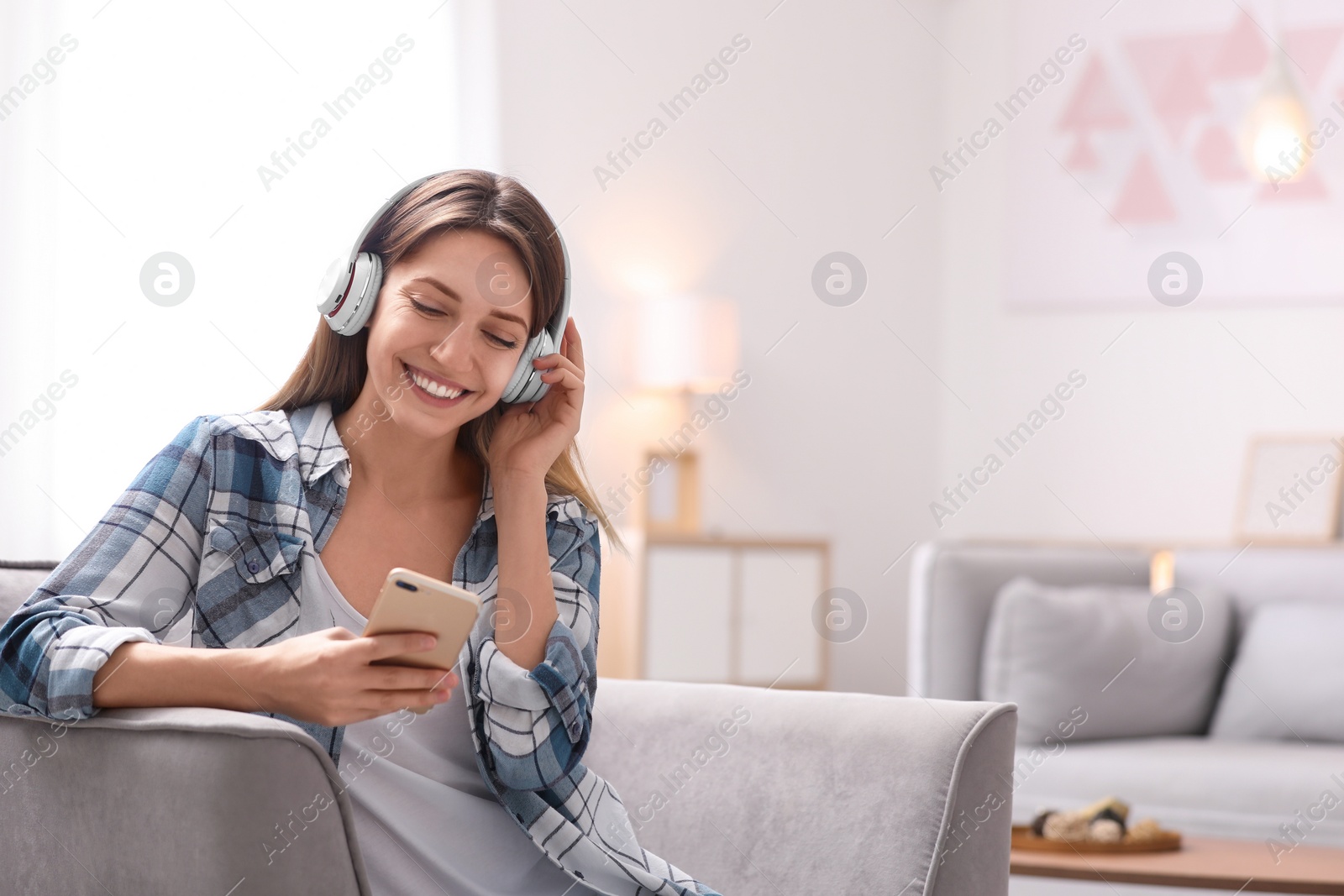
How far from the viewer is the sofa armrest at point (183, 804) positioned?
954 millimetres

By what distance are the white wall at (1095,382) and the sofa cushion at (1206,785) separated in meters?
1.87

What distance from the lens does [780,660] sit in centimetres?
430

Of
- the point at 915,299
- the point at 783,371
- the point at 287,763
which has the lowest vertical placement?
the point at 287,763

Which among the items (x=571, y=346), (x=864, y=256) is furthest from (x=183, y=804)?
(x=864, y=256)

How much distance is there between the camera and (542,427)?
143 cm

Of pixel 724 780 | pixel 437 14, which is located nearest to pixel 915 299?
pixel 437 14

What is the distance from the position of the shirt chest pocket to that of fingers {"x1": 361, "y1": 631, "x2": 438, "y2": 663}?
0.26 meters

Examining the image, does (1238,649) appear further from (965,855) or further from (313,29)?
(313,29)

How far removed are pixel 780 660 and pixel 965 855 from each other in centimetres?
306

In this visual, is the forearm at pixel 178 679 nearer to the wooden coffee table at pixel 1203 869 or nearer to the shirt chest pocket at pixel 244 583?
the shirt chest pocket at pixel 244 583

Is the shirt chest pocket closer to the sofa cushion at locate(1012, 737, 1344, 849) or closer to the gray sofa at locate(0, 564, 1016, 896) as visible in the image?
the gray sofa at locate(0, 564, 1016, 896)

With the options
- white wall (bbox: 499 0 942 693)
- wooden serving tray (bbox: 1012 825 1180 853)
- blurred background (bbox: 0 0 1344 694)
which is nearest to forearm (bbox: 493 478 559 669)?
wooden serving tray (bbox: 1012 825 1180 853)

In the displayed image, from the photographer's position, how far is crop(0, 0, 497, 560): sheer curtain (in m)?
2.71

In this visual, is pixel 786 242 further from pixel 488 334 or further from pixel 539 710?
pixel 539 710
